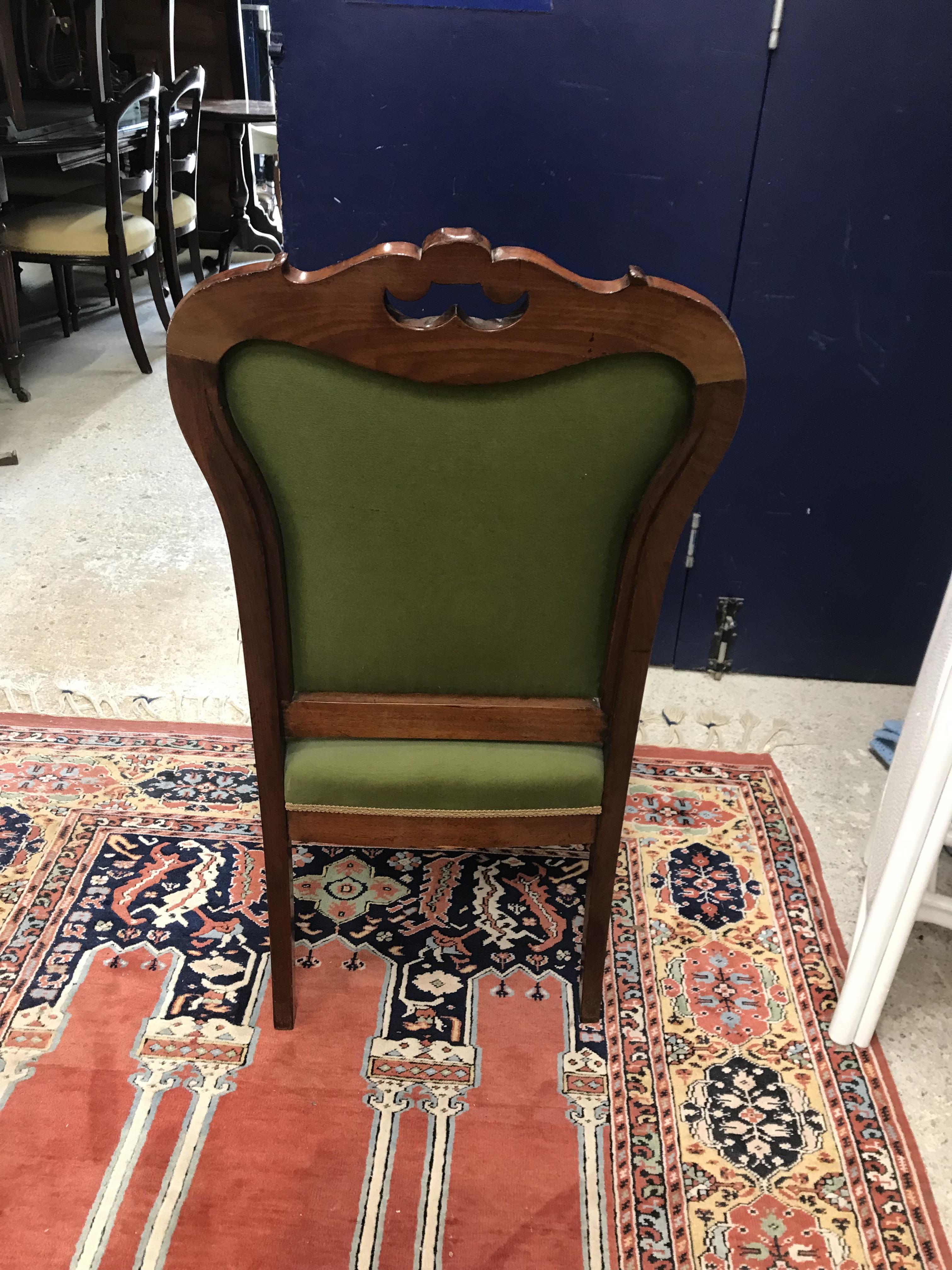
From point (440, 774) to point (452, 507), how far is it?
1.18ft

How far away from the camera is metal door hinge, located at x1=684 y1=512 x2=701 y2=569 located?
83.7 inches

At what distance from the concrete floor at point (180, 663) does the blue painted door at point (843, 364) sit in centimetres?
17

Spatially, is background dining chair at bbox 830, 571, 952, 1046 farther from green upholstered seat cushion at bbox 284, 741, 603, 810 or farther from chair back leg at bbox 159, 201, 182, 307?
chair back leg at bbox 159, 201, 182, 307

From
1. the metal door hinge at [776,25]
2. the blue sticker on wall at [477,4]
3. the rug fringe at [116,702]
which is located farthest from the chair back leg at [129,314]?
the metal door hinge at [776,25]

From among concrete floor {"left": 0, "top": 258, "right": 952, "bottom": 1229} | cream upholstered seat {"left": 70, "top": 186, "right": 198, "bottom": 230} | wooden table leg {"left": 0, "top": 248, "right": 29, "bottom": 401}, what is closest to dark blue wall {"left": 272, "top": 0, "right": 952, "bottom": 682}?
concrete floor {"left": 0, "top": 258, "right": 952, "bottom": 1229}

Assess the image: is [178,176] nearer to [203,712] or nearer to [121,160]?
[121,160]

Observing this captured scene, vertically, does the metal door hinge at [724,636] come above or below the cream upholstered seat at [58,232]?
below

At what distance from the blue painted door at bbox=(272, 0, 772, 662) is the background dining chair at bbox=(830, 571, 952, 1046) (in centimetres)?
85

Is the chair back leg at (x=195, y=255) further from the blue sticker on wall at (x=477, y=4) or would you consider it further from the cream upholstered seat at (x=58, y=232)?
the blue sticker on wall at (x=477, y=4)

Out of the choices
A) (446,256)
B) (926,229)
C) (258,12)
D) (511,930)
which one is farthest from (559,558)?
(258,12)

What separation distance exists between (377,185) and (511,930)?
1294 mm

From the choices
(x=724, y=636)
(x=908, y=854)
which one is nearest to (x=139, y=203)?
(x=724, y=636)

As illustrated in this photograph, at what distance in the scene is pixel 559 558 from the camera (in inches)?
45.8

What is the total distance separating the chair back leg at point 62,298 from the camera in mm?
3936
